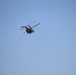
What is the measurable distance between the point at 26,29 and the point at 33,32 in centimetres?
151

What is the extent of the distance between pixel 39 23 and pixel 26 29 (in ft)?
9.42

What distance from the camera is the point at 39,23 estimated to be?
78.1 m

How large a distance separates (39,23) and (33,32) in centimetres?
221

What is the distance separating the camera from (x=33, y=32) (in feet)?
254

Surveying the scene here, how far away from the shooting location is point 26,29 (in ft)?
255
